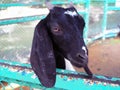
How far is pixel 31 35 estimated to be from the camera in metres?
4.80

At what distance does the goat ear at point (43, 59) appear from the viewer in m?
1.57

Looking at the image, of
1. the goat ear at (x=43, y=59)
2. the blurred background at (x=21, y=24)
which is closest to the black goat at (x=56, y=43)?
the goat ear at (x=43, y=59)

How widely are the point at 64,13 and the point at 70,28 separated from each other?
0.14m

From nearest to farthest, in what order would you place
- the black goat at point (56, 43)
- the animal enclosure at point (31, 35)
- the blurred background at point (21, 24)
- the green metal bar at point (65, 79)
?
1. the green metal bar at point (65, 79)
2. the animal enclosure at point (31, 35)
3. the black goat at point (56, 43)
4. the blurred background at point (21, 24)

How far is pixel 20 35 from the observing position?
4.60m

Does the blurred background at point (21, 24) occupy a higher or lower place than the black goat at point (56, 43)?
lower

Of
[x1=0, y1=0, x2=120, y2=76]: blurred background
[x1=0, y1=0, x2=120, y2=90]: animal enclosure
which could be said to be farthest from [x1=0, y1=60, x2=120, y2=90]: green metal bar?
[x1=0, y1=0, x2=120, y2=76]: blurred background

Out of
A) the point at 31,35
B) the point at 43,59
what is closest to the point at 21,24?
the point at 31,35

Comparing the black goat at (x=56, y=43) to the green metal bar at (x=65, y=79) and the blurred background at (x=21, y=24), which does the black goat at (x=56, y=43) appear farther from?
the blurred background at (x=21, y=24)

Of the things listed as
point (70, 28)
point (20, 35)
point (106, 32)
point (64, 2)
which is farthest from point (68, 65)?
point (106, 32)

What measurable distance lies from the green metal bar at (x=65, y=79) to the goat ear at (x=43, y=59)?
0.16 ft

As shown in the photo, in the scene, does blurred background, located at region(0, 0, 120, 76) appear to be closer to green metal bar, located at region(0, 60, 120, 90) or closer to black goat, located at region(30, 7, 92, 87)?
black goat, located at region(30, 7, 92, 87)

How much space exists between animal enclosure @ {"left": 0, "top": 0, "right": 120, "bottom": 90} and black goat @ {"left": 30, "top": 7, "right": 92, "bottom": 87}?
69 millimetres

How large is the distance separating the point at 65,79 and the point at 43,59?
20 centimetres
